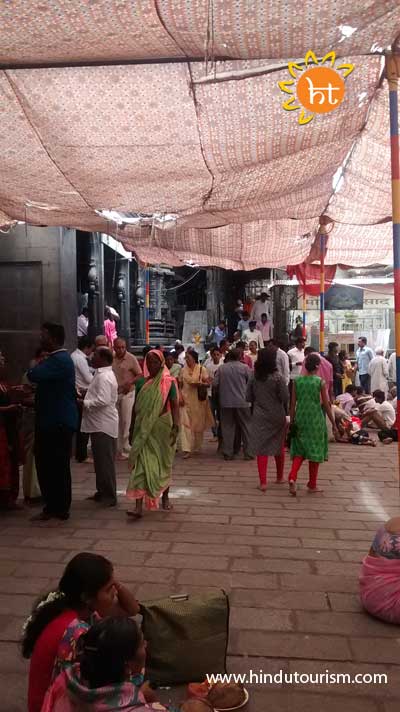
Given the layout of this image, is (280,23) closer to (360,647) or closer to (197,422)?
(360,647)

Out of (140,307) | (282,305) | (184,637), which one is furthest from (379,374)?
(184,637)

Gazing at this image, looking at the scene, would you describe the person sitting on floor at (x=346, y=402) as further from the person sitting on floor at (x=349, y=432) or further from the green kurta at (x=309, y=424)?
the green kurta at (x=309, y=424)

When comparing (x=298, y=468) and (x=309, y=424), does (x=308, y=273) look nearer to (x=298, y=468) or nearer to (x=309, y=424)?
(x=309, y=424)

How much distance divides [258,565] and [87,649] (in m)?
2.74

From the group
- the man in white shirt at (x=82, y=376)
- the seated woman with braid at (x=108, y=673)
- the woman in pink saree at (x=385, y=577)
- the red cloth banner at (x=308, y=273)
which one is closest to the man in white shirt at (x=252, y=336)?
the red cloth banner at (x=308, y=273)

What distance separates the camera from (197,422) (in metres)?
9.00

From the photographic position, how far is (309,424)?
6520mm

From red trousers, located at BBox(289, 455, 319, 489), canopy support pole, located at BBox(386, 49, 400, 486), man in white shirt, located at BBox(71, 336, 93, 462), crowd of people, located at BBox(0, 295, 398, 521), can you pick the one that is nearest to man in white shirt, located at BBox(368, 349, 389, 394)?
crowd of people, located at BBox(0, 295, 398, 521)

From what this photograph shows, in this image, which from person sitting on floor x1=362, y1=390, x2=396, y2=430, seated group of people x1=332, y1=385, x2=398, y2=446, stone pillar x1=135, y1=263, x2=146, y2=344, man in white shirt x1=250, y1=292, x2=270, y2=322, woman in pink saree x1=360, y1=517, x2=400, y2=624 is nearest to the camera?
woman in pink saree x1=360, y1=517, x2=400, y2=624

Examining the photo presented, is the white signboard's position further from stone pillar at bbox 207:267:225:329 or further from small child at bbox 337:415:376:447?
small child at bbox 337:415:376:447

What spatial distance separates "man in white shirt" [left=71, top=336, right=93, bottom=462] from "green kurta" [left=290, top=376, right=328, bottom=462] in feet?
9.59

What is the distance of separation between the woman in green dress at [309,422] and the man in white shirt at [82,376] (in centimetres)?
290

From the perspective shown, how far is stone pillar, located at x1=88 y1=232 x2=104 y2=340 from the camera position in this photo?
1303 cm

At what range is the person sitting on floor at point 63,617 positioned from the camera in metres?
2.05
